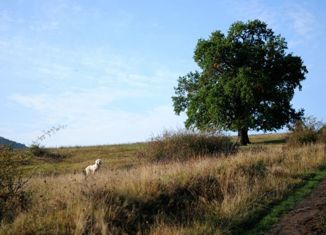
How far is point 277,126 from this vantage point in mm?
48406

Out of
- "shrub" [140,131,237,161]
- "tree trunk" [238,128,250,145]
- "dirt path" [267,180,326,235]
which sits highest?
"tree trunk" [238,128,250,145]

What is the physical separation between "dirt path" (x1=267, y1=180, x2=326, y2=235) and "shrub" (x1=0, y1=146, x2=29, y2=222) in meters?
5.44

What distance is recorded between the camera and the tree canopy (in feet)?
154

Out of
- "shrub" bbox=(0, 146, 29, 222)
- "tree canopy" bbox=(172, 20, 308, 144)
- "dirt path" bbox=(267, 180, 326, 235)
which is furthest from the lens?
"tree canopy" bbox=(172, 20, 308, 144)

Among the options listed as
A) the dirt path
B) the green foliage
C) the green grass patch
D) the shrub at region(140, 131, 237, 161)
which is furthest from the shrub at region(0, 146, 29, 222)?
the green foliage

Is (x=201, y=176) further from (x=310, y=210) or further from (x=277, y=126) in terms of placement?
(x=277, y=126)

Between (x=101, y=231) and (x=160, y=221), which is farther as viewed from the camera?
(x=160, y=221)

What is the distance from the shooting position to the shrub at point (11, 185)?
34.9 ft

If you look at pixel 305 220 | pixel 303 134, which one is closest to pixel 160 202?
pixel 305 220

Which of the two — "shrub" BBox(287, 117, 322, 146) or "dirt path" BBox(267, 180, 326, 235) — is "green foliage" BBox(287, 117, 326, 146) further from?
"dirt path" BBox(267, 180, 326, 235)

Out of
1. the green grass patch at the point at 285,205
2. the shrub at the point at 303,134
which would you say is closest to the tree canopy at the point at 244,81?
the shrub at the point at 303,134

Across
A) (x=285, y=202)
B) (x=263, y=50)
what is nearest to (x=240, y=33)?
(x=263, y=50)

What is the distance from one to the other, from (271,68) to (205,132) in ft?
84.2

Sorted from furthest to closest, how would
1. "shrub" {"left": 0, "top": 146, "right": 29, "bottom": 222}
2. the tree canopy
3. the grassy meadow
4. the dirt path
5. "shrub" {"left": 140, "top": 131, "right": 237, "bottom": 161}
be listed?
the tree canopy < "shrub" {"left": 140, "top": 131, "right": 237, "bottom": 161} < "shrub" {"left": 0, "top": 146, "right": 29, "bottom": 222} < the dirt path < the grassy meadow
